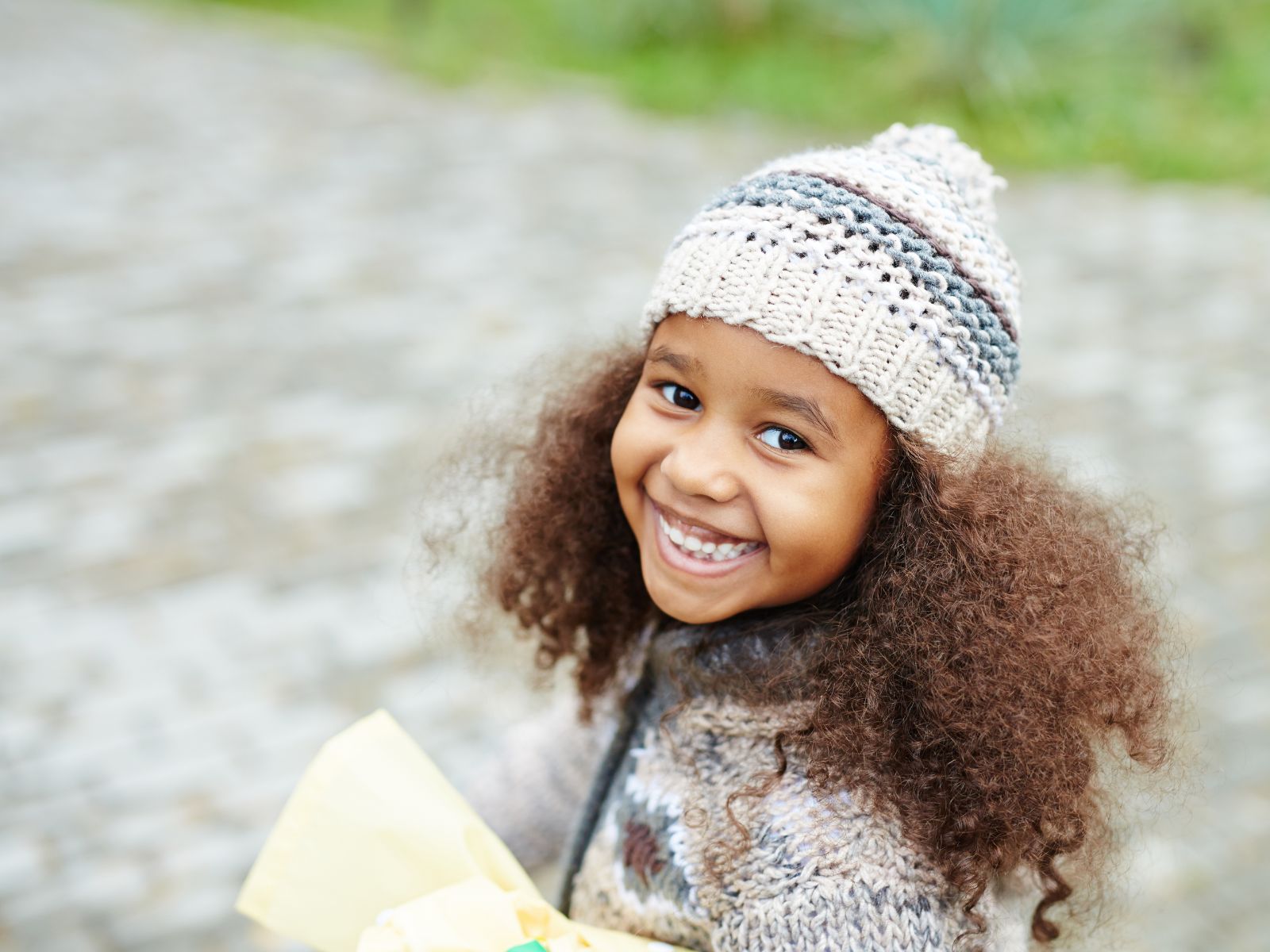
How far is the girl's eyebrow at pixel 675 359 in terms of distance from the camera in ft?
4.55

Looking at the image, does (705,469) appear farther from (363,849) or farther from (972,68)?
(972,68)

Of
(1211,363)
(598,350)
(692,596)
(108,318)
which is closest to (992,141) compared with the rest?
(1211,363)

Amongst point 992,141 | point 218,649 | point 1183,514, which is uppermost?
point 992,141

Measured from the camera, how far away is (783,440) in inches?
53.7

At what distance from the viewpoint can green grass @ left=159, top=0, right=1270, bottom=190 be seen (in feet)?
22.1

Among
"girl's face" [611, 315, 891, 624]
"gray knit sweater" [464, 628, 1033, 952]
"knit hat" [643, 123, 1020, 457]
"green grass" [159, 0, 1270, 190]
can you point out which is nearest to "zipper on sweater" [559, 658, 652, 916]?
"gray knit sweater" [464, 628, 1033, 952]

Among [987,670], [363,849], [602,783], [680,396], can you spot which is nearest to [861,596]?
[987,670]

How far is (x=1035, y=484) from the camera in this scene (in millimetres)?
1448

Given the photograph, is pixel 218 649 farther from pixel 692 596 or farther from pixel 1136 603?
pixel 1136 603

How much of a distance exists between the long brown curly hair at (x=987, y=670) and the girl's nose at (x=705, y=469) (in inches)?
6.8

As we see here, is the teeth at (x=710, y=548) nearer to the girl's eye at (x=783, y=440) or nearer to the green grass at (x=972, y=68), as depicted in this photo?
the girl's eye at (x=783, y=440)

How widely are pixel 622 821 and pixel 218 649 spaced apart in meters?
1.93

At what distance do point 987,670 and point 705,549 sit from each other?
0.31m

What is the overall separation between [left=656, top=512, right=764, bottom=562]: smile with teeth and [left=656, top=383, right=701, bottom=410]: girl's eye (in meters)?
0.12
